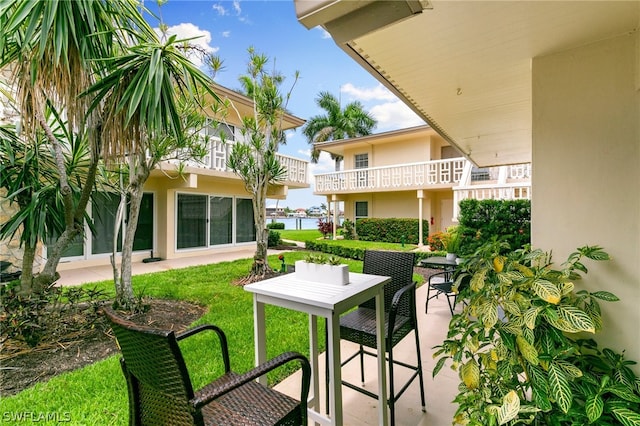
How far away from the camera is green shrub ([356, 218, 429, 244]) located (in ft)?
41.4

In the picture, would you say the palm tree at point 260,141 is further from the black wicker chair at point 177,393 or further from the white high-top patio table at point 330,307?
the black wicker chair at point 177,393

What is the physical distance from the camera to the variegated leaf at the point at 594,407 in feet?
4.05

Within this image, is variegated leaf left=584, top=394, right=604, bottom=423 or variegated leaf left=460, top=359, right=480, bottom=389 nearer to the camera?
variegated leaf left=584, top=394, right=604, bottom=423

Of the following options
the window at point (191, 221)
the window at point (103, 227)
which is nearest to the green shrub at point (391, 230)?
the window at point (191, 221)

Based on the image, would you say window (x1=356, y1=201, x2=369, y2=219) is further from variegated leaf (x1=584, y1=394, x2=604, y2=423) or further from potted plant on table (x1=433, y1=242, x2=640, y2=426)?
variegated leaf (x1=584, y1=394, x2=604, y2=423)

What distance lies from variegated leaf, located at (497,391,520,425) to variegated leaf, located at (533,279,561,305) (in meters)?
0.51

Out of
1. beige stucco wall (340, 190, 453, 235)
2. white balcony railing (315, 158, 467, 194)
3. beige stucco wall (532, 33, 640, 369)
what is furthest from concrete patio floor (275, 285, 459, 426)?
beige stucco wall (340, 190, 453, 235)

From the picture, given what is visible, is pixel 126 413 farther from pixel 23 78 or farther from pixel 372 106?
pixel 372 106

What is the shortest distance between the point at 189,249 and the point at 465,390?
10.0 meters

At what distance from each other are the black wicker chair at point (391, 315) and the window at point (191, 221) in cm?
883

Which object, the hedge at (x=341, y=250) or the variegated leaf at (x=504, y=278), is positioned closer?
the variegated leaf at (x=504, y=278)

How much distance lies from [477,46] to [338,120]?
64.3ft

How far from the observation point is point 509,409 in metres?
1.38

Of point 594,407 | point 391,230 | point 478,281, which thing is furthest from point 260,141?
point 391,230
